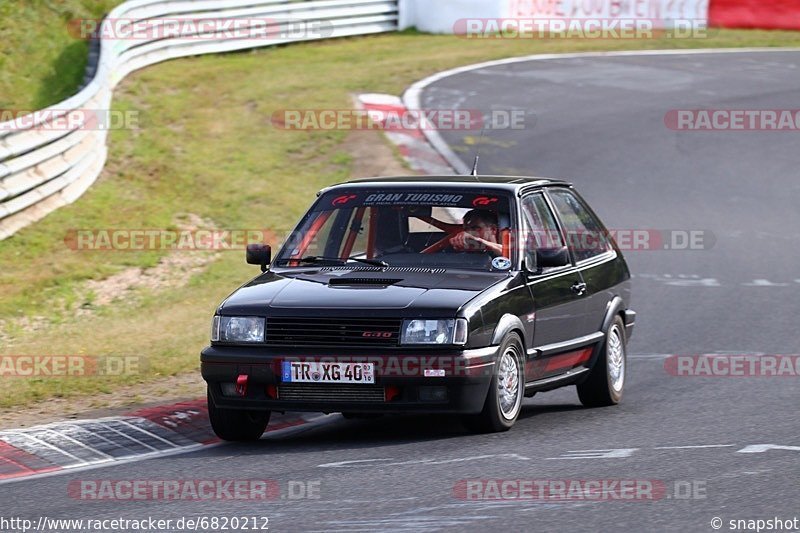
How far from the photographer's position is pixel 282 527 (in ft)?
19.3

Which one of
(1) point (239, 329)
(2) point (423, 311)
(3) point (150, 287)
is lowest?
(3) point (150, 287)

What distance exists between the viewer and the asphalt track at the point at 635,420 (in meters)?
6.22

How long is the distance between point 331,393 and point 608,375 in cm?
271

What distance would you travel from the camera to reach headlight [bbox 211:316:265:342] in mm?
7969

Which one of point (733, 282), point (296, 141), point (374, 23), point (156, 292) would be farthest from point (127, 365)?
point (374, 23)

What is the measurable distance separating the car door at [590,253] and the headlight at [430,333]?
6.48 feet

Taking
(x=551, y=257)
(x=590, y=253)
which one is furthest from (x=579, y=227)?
(x=551, y=257)

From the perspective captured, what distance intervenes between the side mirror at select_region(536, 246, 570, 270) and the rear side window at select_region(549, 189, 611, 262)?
0.82 metres

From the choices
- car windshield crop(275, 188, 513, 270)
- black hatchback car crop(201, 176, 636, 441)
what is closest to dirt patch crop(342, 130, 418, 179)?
black hatchback car crop(201, 176, 636, 441)

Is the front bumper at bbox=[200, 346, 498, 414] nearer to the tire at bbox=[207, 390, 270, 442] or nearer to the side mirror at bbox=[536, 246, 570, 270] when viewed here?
the tire at bbox=[207, 390, 270, 442]

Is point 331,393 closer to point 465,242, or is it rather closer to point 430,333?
point 430,333

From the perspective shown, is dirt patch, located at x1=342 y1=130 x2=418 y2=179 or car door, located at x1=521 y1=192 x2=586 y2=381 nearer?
car door, located at x1=521 y1=192 x2=586 y2=381

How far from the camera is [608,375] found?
980cm

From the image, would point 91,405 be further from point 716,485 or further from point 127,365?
point 716,485
